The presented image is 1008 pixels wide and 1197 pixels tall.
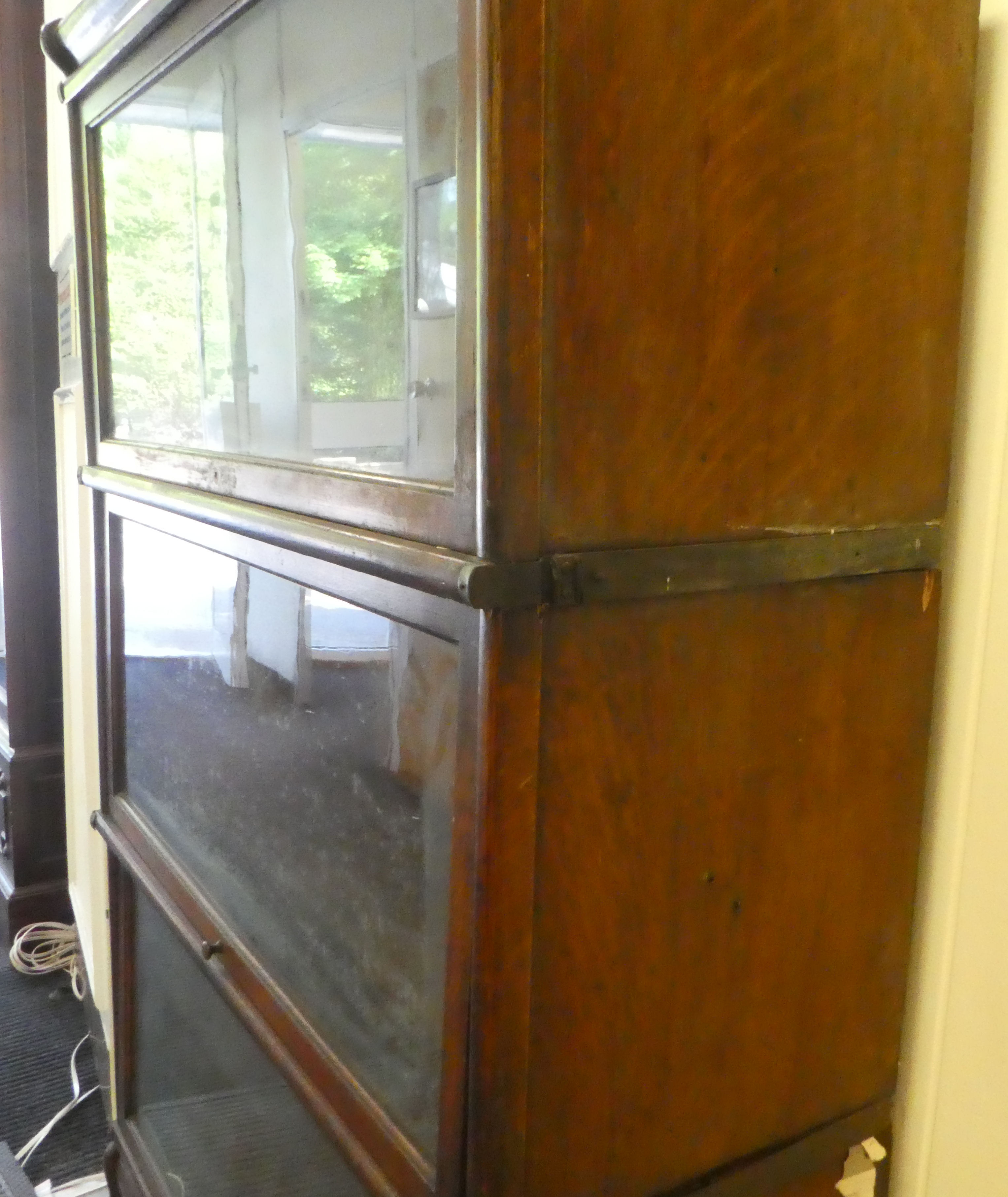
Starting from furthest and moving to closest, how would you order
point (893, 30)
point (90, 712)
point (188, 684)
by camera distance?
1. point (90, 712)
2. point (188, 684)
3. point (893, 30)

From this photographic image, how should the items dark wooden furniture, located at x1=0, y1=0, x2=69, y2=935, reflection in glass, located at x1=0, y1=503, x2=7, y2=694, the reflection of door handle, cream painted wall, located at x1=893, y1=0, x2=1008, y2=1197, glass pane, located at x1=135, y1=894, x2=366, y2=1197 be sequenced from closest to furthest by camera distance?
the reflection of door handle
cream painted wall, located at x1=893, y1=0, x2=1008, y2=1197
glass pane, located at x1=135, y1=894, x2=366, y2=1197
dark wooden furniture, located at x1=0, y1=0, x2=69, y2=935
reflection in glass, located at x1=0, y1=503, x2=7, y2=694

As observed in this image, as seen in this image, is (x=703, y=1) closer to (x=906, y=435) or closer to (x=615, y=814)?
(x=906, y=435)

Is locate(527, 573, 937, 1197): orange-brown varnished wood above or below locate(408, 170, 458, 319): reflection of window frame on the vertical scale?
below

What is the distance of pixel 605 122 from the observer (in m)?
0.53

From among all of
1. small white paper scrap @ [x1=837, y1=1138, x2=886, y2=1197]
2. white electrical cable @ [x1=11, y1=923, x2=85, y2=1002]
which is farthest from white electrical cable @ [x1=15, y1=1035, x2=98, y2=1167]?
small white paper scrap @ [x1=837, y1=1138, x2=886, y2=1197]

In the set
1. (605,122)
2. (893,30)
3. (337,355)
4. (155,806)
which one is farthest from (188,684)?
(893,30)

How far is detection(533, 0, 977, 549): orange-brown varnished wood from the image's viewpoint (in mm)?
532

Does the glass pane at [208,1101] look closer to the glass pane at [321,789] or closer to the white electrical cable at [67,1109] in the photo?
the glass pane at [321,789]

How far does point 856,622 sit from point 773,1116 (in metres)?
0.37

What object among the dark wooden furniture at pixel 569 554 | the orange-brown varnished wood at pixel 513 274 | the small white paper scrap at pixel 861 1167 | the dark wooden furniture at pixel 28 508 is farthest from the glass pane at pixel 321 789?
the dark wooden furniture at pixel 28 508

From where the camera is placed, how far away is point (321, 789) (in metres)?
0.78

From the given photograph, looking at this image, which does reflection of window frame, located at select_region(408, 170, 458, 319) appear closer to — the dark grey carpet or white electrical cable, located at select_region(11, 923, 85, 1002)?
the dark grey carpet

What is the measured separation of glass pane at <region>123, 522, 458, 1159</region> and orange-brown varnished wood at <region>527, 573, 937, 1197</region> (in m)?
0.08

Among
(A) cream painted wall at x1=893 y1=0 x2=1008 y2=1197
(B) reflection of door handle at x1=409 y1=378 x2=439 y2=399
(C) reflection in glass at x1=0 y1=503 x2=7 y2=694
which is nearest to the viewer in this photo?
(B) reflection of door handle at x1=409 y1=378 x2=439 y2=399
